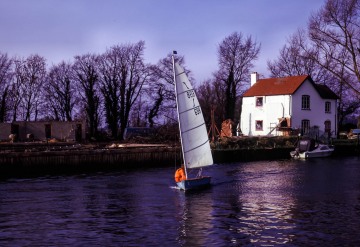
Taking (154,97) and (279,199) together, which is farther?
(154,97)

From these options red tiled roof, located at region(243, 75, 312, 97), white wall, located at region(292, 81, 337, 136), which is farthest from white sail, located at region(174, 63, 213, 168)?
white wall, located at region(292, 81, 337, 136)

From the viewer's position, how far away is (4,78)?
86.0 m

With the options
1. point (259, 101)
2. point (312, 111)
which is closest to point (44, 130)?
point (259, 101)

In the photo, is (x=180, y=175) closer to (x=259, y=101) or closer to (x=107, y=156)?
(x=107, y=156)

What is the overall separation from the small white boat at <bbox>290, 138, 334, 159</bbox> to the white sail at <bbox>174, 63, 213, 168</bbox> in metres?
32.4

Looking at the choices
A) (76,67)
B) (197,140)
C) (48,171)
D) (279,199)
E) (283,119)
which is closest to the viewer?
(279,199)

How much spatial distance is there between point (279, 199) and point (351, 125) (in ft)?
238

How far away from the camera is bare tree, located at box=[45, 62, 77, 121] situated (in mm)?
92938

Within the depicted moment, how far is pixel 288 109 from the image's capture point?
235 ft

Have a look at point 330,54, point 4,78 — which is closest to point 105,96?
point 4,78

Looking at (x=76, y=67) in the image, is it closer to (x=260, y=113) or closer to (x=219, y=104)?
(x=219, y=104)

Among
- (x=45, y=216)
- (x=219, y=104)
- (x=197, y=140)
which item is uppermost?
(x=219, y=104)

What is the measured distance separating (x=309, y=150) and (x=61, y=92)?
4696cm

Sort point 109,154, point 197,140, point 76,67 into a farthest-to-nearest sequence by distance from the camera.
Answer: point 76,67 → point 109,154 → point 197,140
